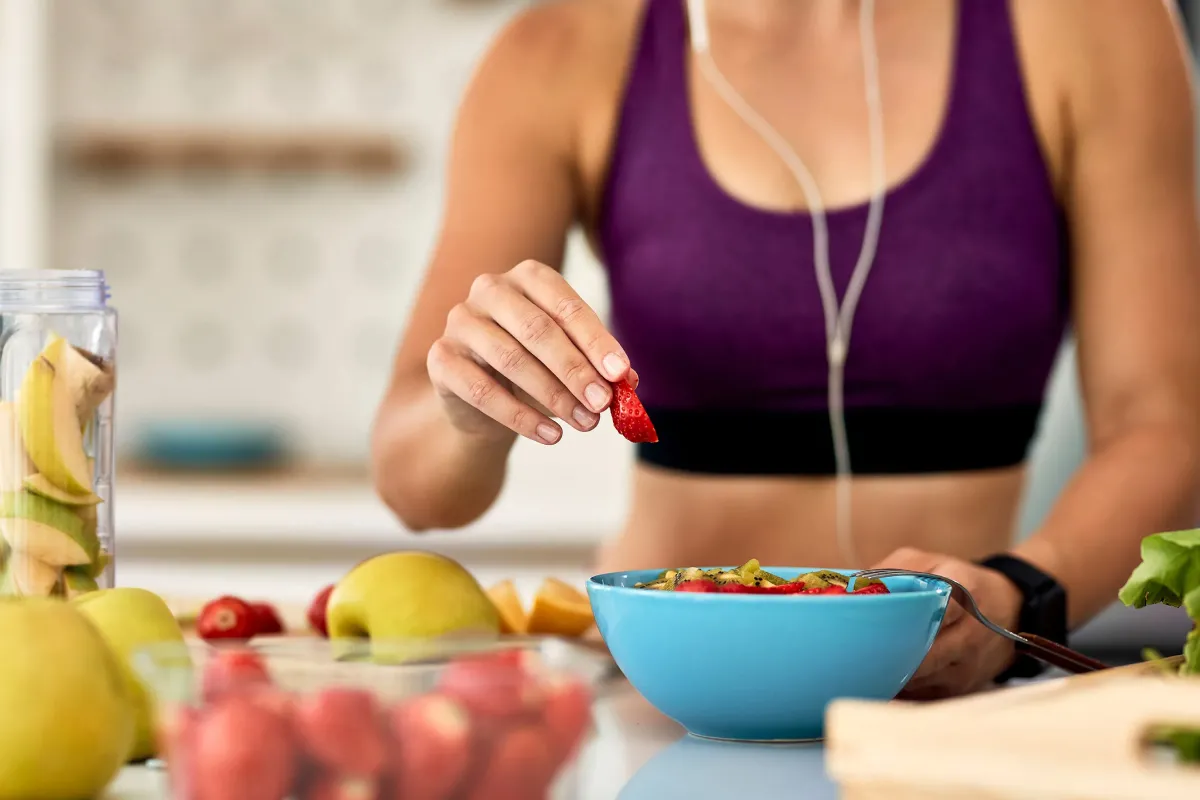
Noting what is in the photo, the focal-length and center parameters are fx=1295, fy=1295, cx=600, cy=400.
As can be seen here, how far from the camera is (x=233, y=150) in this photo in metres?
3.18

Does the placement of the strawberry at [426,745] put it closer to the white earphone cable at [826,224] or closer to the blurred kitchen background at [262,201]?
the white earphone cable at [826,224]

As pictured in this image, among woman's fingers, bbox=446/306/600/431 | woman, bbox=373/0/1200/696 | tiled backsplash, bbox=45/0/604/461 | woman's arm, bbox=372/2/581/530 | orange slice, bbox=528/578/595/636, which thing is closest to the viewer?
woman's fingers, bbox=446/306/600/431

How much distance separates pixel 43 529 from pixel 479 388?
0.88ft

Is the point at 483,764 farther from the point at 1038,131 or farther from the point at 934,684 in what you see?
the point at 1038,131

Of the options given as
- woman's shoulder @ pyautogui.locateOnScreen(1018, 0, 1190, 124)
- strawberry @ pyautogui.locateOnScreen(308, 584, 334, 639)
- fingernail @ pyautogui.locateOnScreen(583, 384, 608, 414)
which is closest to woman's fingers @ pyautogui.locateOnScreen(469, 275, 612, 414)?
fingernail @ pyautogui.locateOnScreen(583, 384, 608, 414)

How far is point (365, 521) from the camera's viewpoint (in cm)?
267

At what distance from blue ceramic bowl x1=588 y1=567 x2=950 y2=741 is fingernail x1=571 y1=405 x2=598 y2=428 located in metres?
0.13

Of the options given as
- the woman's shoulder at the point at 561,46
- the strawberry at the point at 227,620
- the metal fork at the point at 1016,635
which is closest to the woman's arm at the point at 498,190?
the woman's shoulder at the point at 561,46

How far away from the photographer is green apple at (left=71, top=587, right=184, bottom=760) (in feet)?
1.91

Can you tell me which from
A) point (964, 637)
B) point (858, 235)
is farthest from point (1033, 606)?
point (858, 235)

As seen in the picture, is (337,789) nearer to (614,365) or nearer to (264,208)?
(614,365)

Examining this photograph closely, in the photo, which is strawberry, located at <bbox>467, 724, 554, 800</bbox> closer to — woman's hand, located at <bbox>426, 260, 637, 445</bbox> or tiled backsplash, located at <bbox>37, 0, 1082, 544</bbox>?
woman's hand, located at <bbox>426, 260, 637, 445</bbox>

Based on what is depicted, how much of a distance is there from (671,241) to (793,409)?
206mm

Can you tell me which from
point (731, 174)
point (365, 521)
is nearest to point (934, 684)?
Result: point (731, 174)
